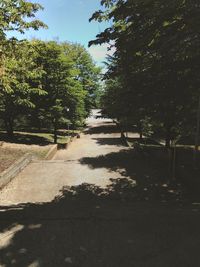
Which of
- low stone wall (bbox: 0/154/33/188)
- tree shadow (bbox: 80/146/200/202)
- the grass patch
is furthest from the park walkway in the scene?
the grass patch

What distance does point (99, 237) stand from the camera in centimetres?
680

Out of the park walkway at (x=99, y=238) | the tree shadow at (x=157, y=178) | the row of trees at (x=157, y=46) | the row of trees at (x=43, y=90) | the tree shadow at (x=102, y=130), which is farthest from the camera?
the tree shadow at (x=102, y=130)

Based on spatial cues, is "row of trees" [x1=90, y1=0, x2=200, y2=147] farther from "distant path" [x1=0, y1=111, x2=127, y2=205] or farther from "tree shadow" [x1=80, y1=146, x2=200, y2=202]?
"distant path" [x1=0, y1=111, x2=127, y2=205]

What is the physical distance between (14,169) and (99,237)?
402 inches

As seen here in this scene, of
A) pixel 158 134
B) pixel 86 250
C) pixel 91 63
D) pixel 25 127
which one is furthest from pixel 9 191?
pixel 91 63

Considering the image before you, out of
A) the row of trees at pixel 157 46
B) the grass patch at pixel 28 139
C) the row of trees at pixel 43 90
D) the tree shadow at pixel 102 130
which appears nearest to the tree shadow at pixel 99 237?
the row of trees at pixel 157 46

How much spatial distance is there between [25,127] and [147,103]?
33.8m

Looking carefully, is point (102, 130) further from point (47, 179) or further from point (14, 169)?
point (47, 179)

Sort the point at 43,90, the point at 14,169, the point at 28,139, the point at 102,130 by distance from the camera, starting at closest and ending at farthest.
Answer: the point at 14,169, the point at 43,90, the point at 28,139, the point at 102,130

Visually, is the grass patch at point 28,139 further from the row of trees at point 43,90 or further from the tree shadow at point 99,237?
the tree shadow at point 99,237

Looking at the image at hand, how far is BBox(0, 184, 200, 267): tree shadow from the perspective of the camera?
5.94 meters

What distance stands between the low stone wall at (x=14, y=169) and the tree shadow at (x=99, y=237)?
615 cm

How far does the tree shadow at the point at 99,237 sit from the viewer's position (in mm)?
5941

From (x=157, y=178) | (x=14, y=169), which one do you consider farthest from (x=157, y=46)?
(x=14, y=169)
